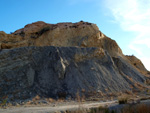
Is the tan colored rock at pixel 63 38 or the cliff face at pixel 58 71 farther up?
the tan colored rock at pixel 63 38

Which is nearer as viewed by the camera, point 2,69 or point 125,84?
point 2,69

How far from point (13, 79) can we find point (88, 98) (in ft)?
26.6

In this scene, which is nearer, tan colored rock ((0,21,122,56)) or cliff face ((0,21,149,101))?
cliff face ((0,21,149,101))

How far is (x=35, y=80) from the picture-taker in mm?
18766

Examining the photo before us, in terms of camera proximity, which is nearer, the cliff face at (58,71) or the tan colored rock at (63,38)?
the cliff face at (58,71)

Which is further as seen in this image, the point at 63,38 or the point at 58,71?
the point at 63,38

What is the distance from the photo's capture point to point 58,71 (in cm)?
1958

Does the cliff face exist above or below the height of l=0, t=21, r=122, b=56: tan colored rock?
below

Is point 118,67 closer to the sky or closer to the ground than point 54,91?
closer to the sky

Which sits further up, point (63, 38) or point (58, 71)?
point (63, 38)

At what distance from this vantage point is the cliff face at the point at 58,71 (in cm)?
1795

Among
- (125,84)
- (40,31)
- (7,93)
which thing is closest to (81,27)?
(40,31)

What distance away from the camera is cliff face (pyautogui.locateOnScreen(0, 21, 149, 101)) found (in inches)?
707

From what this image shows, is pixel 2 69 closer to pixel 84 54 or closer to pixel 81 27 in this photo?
pixel 84 54
